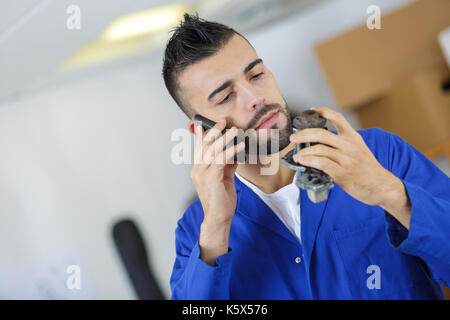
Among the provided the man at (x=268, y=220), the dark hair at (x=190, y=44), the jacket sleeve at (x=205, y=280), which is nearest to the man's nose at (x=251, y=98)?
the man at (x=268, y=220)

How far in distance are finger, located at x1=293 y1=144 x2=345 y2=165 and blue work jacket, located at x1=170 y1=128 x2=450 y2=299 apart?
0.22 m

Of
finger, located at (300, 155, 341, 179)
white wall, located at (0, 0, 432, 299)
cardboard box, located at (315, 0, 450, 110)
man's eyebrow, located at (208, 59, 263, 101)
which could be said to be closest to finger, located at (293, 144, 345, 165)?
finger, located at (300, 155, 341, 179)

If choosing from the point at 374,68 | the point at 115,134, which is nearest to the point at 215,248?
the point at 374,68

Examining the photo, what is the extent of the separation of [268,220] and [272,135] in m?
0.18

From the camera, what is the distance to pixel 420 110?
5.27ft

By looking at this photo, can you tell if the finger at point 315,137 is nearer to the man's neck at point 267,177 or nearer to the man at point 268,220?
the man at point 268,220

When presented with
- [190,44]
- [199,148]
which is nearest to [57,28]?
[190,44]

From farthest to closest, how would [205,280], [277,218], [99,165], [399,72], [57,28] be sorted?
1. [99,165]
2. [399,72]
3. [57,28]
4. [277,218]
5. [205,280]

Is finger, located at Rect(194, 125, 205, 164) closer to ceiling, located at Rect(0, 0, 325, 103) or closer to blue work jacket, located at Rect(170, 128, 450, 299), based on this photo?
blue work jacket, located at Rect(170, 128, 450, 299)

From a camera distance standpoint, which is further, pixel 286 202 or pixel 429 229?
pixel 286 202

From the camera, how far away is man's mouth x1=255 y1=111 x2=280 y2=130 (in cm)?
88

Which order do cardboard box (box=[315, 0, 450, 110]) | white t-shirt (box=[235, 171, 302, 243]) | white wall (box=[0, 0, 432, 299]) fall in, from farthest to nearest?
white wall (box=[0, 0, 432, 299]), cardboard box (box=[315, 0, 450, 110]), white t-shirt (box=[235, 171, 302, 243])

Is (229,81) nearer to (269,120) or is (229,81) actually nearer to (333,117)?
(269,120)

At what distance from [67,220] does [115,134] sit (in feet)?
1.87
